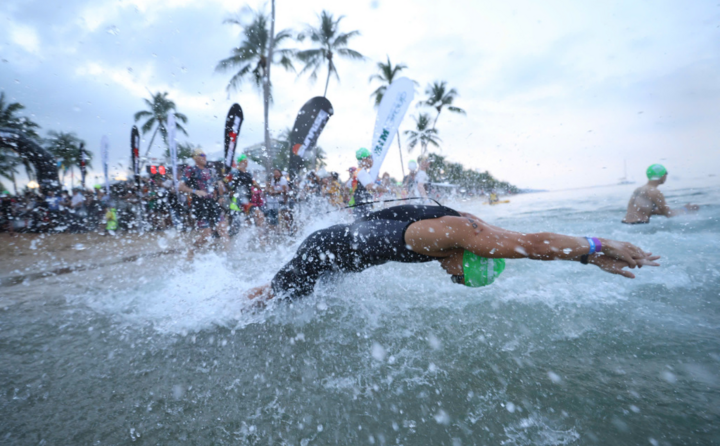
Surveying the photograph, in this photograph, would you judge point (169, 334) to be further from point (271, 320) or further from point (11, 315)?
point (11, 315)

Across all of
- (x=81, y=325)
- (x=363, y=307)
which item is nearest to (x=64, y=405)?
(x=81, y=325)

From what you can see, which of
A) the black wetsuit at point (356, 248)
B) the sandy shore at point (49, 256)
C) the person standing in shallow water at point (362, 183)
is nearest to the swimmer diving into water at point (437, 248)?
the black wetsuit at point (356, 248)

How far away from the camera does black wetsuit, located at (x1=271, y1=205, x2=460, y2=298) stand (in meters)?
1.83

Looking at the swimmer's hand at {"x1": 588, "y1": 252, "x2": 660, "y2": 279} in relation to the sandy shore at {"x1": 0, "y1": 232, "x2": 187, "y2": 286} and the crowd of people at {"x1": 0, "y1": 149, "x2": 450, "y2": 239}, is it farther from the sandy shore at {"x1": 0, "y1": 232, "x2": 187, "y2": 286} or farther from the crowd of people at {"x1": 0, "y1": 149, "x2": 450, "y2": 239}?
the sandy shore at {"x1": 0, "y1": 232, "x2": 187, "y2": 286}

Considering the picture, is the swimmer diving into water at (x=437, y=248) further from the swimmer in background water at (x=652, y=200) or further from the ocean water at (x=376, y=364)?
the swimmer in background water at (x=652, y=200)

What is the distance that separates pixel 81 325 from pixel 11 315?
2.60 feet

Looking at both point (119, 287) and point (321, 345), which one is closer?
point (321, 345)

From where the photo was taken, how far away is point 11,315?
238 centimetres

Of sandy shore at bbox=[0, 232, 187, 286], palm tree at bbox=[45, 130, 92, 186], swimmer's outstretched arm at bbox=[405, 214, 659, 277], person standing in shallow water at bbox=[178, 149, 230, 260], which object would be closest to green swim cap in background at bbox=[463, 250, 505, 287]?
swimmer's outstretched arm at bbox=[405, 214, 659, 277]

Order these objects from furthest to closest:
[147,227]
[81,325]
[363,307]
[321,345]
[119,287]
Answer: [147,227]
[119,287]
[363,307]
[81,325]
[321,345]

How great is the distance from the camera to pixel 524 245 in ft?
5.10

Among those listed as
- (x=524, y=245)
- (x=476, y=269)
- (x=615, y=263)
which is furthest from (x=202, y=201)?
(x=615, y=263)

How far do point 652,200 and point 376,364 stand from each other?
5.44m

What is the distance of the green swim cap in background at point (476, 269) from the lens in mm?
1780
